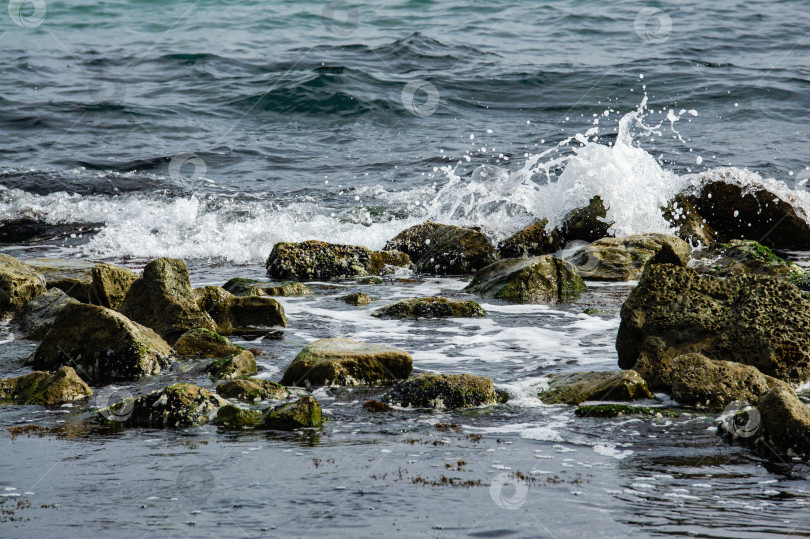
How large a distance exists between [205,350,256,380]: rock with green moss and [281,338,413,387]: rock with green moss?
388 millimetres

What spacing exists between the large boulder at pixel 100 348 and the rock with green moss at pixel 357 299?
2.53 metres

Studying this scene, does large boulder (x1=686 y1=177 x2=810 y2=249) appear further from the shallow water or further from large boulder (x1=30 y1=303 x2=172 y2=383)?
large boulder (x1=30 y1=303 x2=172 y2=383)

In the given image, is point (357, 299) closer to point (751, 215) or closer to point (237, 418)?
point (237, 418)

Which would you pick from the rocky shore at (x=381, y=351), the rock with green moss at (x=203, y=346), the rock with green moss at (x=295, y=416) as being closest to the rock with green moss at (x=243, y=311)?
the rocky shore at (x=381, y=351)

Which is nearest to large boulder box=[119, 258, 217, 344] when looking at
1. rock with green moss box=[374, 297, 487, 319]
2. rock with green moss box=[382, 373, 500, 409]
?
rock with green moss box=[374, 297, 487, 319]

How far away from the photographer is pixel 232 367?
6.07 m

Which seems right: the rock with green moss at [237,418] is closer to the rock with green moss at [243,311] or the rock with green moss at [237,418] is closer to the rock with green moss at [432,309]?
the rock with green moss at [243,311]

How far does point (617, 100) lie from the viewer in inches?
768

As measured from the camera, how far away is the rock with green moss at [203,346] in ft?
21.7

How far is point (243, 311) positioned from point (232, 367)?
166cm

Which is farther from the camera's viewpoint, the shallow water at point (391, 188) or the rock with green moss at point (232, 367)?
the rock with green moss at point (232, 367)

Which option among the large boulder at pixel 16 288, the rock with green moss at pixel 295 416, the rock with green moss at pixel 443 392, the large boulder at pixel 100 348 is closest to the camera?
the rock with green moss at pixel 295 416

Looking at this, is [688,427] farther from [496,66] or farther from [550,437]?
[496,66]

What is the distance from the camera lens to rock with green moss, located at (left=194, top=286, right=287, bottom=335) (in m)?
7.63
